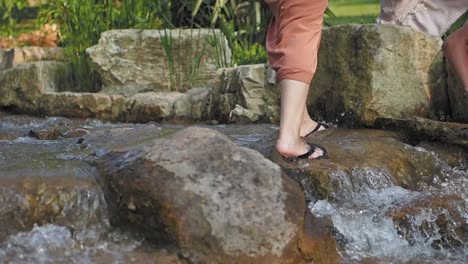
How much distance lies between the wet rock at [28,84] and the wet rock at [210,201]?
379cm

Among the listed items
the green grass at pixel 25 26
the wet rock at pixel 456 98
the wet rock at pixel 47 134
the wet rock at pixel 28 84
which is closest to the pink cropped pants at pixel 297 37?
the wet rock at pixel 456 98

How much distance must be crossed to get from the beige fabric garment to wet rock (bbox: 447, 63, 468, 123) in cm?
23

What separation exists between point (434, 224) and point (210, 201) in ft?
3.20

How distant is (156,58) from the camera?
20.7 feet

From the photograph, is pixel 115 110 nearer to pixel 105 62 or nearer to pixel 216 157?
pixel 105 62

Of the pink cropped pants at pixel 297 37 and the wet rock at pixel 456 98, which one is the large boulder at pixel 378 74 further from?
the pink cropped pants at pixel 297 37

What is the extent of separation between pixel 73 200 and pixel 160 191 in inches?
16.7

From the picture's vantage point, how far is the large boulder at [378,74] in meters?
4.20

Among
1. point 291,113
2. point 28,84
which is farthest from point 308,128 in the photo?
point 28,84

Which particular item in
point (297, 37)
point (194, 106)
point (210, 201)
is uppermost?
point (297, 37)

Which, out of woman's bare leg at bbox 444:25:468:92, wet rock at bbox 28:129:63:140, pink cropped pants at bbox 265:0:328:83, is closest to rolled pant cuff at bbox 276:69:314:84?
pink cropped pants at bbox 265:0:328:83

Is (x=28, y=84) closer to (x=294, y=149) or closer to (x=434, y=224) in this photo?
(x=294, y=149)

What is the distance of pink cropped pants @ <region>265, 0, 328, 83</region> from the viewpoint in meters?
3.09

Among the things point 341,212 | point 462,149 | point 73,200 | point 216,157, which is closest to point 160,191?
point 216,157
